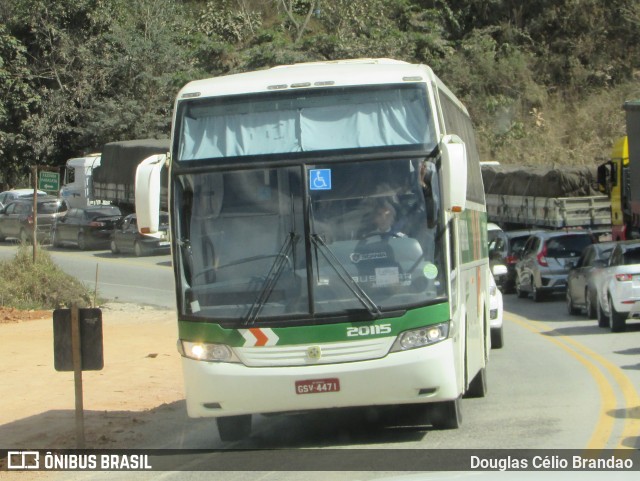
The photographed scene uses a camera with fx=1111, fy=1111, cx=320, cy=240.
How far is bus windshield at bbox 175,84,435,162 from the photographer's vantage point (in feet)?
31.7

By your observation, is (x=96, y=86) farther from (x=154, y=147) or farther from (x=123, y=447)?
(x=123, y=447)

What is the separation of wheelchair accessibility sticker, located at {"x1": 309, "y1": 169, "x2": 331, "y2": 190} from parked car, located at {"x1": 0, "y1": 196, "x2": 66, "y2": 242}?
127 ft

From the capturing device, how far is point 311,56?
50062mm

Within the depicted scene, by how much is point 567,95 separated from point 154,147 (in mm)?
20179

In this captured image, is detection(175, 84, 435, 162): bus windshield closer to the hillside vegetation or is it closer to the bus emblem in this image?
the bus emblem

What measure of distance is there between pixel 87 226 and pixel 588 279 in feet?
89.7

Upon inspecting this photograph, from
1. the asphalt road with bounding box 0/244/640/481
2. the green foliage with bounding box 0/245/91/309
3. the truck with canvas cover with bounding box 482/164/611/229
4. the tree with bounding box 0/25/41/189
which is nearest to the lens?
the asphalt road with bounding box 0/244/640/481

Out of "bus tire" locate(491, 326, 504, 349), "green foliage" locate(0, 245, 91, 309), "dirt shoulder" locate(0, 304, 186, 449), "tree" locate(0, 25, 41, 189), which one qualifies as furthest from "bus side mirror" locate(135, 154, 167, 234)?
"tree" locate(0, 25, 41, 189)

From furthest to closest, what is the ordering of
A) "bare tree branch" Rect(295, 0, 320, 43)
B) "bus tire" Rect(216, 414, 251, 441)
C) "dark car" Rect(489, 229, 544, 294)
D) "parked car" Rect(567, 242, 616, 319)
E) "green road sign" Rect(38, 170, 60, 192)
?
"bare tree branch" Rect(295, 0, 320, 43) < "green road sign" Rect(38, 170, 60, 192) < "dark car" Rect(489, 229, 544, 294) < "parked car" Rect(567, 242, 616, 319) < "bus tire" Rect(216, 414, 251, 441)

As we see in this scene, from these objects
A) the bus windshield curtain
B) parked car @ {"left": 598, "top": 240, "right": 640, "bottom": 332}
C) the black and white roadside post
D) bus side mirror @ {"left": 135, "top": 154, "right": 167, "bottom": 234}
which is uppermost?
the bus windshield curtain

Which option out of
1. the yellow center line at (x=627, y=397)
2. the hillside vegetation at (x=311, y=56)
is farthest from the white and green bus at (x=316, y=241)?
the hillside vegetation at (x=311, y=56)

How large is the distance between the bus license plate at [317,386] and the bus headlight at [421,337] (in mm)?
563

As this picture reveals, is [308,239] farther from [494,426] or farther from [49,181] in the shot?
[49,181]

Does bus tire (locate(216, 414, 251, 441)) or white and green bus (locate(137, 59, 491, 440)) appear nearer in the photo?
white and green bus (locate(137, 59, 491, 440))
